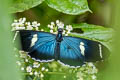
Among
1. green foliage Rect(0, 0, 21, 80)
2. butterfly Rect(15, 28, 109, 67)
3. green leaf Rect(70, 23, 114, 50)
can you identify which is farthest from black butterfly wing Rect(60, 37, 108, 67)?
green foliage Rect(0, 0, 21, 80)

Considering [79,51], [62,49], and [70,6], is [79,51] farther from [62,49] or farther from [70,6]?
[70,6]

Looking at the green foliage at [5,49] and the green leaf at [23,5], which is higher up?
the green foliage at [5,49]

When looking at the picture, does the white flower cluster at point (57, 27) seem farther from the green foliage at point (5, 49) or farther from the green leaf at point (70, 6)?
the green foliage at point (5, 49)

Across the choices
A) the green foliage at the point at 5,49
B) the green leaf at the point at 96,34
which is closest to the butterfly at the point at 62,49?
the green leaf at the point at 96,34

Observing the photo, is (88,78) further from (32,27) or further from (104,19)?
(104,19)

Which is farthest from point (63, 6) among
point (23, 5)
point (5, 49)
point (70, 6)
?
point (5, 49)

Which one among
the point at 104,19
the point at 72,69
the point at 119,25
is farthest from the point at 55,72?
the point at 119,25

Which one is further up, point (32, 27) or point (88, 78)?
point (32, 27)
